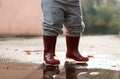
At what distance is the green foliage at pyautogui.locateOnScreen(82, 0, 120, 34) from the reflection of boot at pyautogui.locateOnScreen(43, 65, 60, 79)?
2.51 m

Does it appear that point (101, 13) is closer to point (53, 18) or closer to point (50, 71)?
point (53, 18)

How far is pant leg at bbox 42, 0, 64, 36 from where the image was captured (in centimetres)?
202

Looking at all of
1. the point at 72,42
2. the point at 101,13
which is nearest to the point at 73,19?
the point at 72,42

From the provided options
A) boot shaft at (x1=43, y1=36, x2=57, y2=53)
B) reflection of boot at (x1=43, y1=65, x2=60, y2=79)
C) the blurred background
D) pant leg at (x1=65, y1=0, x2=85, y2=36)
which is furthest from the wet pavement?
the blurred background

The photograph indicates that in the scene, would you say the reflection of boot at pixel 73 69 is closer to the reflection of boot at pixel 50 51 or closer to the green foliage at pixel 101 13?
the reflection of boot at pixel 50 51

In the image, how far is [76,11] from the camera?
2115mm

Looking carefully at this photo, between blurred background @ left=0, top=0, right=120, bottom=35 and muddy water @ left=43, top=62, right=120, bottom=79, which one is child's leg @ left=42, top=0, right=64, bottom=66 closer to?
muddy water @ left=43, top=62, right=120, bottom=79

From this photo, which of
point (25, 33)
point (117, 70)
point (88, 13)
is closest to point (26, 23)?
point (25, 33)

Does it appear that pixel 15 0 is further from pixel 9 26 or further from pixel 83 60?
pixel 83 60

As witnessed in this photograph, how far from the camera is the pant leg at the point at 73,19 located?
2089 millimetres

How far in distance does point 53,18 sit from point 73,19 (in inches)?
6.2

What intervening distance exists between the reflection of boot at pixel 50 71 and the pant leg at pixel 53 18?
0.76 feet

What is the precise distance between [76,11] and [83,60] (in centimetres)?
35

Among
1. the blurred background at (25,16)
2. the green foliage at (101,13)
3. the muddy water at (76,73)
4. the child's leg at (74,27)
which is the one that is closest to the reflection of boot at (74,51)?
the child's leg at (74,27)
